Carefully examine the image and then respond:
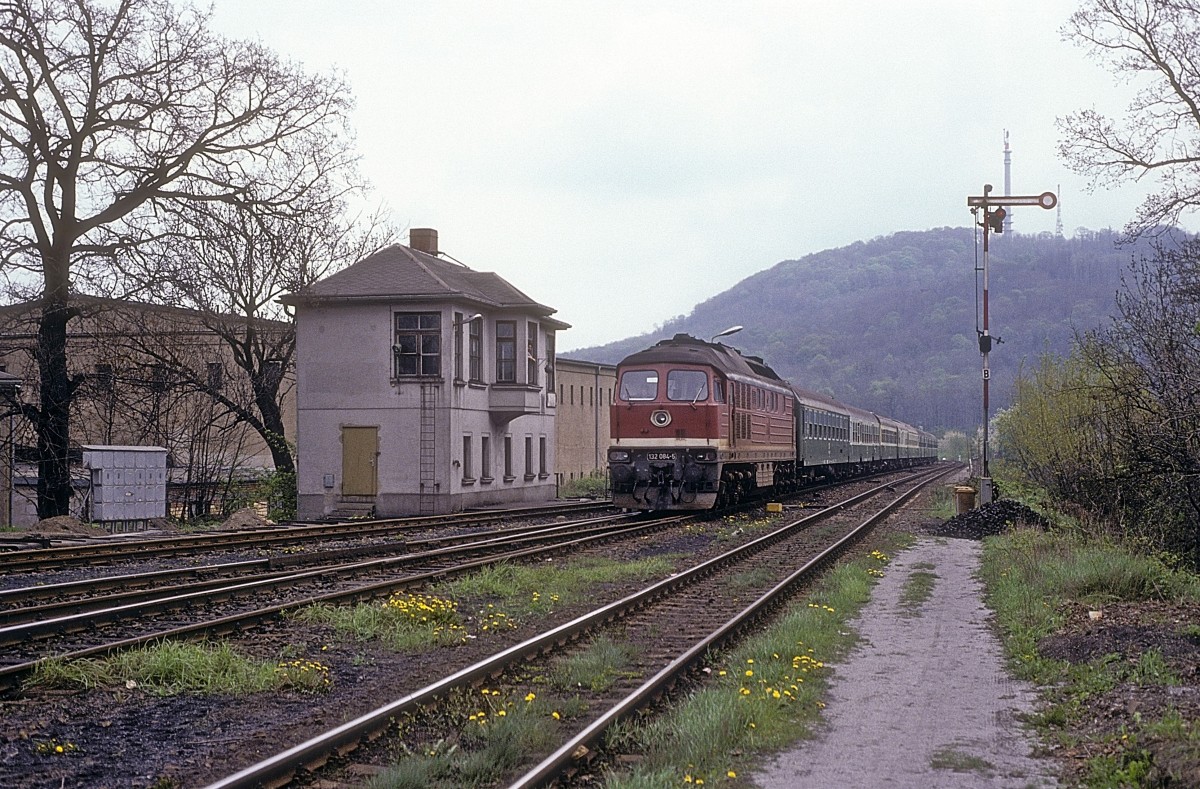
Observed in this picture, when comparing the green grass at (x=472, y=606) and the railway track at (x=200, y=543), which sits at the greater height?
the railway track at (x=200, y=543)

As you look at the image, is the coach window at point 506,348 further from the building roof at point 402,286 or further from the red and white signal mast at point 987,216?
the red and white signal mast at point 987,216

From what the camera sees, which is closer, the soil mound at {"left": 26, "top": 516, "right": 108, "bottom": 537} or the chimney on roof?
the soil mound at {"left": 26, "top": 516, "right": 108, "bottom": 537}

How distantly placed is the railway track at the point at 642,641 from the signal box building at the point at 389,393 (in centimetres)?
1431

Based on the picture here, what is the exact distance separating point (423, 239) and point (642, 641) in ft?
106

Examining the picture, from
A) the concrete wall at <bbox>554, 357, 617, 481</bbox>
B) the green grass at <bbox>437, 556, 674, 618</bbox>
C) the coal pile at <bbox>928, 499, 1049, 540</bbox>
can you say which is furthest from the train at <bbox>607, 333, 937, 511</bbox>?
the concrete wall at <bbox>554, 357, 617, 481</bbox>

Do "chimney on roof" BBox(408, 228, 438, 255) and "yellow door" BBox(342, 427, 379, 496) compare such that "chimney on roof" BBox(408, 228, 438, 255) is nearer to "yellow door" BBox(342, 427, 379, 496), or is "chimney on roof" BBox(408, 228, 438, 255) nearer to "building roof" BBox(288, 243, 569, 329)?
"building roof" BBox(288, 243, 569, 329)

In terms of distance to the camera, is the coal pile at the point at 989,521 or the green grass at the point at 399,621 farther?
the coal pile at the point at 989,521

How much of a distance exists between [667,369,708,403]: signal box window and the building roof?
915cm

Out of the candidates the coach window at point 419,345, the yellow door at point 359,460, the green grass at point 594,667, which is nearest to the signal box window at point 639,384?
the coach window at point 419,345

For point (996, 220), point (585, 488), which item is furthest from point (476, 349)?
point (996, 220)

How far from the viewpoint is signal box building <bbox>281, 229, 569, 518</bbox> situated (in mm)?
32781

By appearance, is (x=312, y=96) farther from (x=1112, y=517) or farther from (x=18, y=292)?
(x=1112, y=517)

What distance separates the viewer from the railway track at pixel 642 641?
663 centimetres

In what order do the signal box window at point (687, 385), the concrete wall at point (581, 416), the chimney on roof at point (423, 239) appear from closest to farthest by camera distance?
the signal box window at point (687, 385)
the chimney on roof at point (423, 239)
the concrete wall at point (581, 416)
